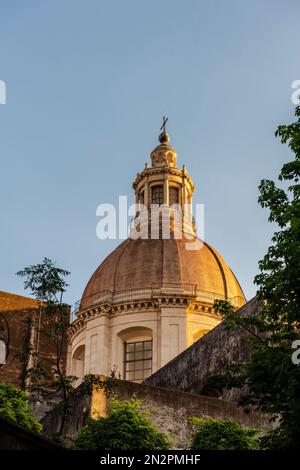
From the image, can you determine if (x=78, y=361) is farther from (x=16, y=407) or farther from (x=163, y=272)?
(x=16, y=407)

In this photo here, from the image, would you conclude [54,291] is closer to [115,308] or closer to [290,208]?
[290,208]

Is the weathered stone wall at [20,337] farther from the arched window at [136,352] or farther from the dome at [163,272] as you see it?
the dome at [163,272]

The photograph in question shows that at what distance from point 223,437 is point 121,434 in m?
2.53

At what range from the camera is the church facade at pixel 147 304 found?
4084cm

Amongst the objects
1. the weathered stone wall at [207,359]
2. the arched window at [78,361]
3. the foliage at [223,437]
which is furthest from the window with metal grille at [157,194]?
the foliage at [223,437]

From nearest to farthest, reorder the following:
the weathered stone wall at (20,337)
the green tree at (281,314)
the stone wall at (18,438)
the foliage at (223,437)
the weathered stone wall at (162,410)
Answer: the stone wall at (18,438)
the green tree at (281,314)
the foliage at (223,437)
the weathered stone wall at (162,410)
the weathered stone wall at (20,337)

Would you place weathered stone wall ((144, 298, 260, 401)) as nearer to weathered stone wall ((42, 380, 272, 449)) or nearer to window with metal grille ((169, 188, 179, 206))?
weathered stone wall ((42, 380, 272, 449))

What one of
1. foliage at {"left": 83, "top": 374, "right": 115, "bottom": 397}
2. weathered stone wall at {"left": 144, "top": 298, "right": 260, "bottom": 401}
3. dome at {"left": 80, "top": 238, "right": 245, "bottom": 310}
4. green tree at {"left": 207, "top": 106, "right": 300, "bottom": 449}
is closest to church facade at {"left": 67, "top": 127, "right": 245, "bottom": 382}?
dome at {"left": 80, "top": 238, "right": 245, "bottom": 310}

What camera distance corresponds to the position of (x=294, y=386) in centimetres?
1256

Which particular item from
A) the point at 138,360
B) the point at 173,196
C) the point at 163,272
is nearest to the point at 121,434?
the point at 138,360

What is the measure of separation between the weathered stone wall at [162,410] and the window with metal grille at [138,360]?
16224mm
